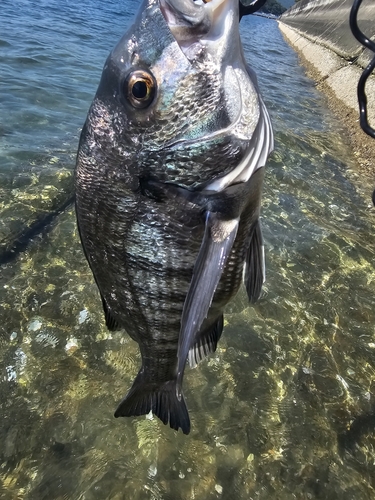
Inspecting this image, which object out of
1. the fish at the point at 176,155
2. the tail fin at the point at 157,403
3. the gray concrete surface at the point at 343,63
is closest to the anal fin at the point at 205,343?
the tail fin at the point at 157,403

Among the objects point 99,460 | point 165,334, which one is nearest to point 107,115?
point 165,334

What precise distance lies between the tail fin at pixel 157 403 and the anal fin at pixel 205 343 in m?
0.25

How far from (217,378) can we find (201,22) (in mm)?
3075

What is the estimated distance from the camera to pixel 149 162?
1.68m

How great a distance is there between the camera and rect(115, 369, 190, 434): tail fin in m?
2.34

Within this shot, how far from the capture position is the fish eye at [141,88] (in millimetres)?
1639

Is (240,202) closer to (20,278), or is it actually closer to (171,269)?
(171,269)

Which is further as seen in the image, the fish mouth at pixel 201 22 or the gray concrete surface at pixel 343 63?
the gray concrete surface at pixel 343 63

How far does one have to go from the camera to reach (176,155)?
166cm

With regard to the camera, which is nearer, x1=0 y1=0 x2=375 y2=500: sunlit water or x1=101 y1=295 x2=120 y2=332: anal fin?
x1=101 y1=295 x2=120 y2=332: anal fin

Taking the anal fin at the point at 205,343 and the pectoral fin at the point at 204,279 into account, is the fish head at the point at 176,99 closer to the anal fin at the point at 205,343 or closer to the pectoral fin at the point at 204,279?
the pectoral fin at the point at 204,279

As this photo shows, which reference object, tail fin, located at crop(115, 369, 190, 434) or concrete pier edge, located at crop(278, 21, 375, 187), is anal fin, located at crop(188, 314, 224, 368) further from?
concrete pier edge, located at crop(278, 21, 375, 187)

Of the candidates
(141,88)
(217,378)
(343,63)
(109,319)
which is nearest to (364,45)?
(141,88)

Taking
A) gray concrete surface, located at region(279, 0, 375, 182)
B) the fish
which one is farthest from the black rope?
gray concrete surface, located at region(279, 0, 375, 182)
